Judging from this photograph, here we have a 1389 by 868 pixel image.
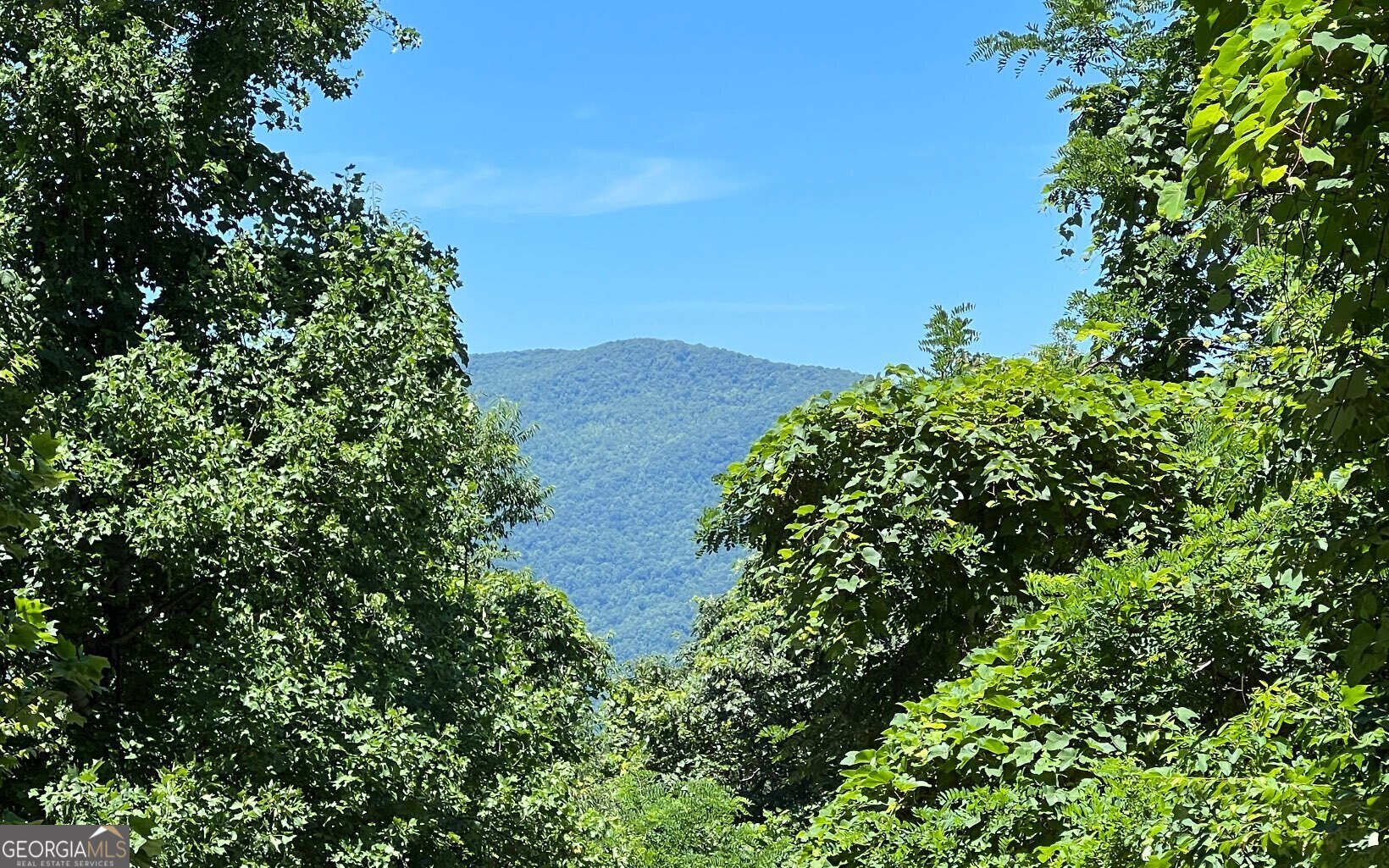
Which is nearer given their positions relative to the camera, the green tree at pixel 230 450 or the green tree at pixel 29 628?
the green tree at pixel 29 628

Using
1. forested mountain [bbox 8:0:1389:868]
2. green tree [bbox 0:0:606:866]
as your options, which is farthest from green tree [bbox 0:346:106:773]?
green tree [bbox 0:0:606:866]

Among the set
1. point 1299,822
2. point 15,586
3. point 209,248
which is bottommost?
point 1299,822

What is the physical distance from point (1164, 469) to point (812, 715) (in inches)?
158

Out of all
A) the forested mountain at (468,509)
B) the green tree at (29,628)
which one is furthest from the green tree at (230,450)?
the green tree at (29,628)

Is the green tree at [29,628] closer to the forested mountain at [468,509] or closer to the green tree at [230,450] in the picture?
the forested mountain at [468,509]

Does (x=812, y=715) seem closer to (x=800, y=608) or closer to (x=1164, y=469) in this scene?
(x=800, y=608)

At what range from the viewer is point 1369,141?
3047 mm

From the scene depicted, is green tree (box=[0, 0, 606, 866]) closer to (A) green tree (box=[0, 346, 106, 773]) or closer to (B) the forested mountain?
(B) the forested mountain

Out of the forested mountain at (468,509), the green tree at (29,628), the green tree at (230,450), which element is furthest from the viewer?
the green tree at (230,450)

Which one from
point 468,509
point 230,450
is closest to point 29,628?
point 230,450

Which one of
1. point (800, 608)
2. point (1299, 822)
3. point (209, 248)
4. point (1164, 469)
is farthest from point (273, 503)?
point (1299, 822)

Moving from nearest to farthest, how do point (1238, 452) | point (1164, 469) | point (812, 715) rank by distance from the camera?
1. point (1238, 452)
2. point (1164, 469)
3. point (812, 715)

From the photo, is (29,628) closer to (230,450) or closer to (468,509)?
(230,450)

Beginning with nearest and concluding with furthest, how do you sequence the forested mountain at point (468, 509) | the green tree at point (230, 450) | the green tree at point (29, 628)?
the green tree at point (29, 628) → the forested mountain at point (468, 509) → the green tree at point (230, 450)
